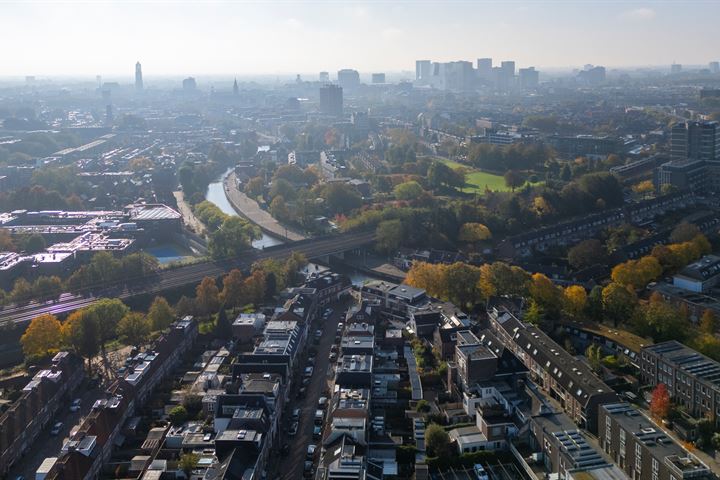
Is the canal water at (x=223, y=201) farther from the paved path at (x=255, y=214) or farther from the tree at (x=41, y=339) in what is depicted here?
the tree at (x=41, y=339)

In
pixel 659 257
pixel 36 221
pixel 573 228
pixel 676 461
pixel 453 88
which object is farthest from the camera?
pixel 453 88

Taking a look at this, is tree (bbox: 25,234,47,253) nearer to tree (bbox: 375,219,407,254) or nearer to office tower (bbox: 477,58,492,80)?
tree (bbox: 375,219,407,254)

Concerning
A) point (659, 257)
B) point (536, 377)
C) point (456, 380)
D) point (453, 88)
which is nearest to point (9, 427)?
point (456, 380)

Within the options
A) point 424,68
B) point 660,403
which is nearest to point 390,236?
point 660,403

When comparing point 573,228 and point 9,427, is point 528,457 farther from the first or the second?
point 573,228

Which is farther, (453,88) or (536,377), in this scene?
(453,88)

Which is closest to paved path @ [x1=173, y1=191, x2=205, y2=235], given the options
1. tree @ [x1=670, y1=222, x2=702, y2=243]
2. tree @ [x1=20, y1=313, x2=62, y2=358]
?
tree @ [x1=20, y1=313, x2=62, y2=358]
